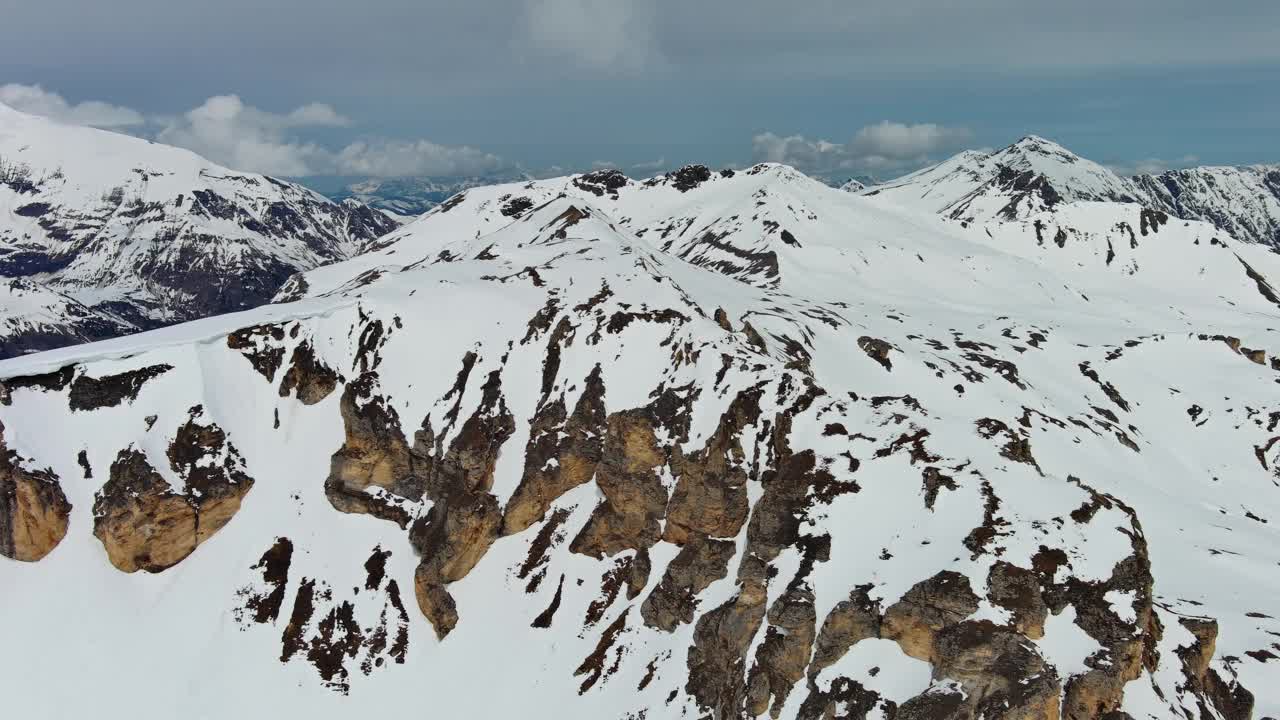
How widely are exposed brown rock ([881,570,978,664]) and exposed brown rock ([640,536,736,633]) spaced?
1707 centimetres

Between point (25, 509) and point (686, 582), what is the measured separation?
217ft

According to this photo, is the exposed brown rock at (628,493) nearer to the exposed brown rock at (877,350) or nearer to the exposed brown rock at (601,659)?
the exposed brown rock at (601,659)

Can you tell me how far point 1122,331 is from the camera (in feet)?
590

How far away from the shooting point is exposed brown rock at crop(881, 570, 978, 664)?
4400 centimetres

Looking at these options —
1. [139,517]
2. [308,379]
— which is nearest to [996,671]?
[308,379]

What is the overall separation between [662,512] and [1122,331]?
170 m

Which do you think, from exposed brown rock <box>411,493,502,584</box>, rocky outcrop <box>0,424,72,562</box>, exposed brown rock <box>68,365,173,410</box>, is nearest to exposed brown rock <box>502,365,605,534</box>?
exposed brown rock <box>411,493,502,584</box>

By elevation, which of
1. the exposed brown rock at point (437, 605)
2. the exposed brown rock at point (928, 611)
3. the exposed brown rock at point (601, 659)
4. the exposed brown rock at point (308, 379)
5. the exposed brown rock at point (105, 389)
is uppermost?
the exposed brown rock at point (105, 389)

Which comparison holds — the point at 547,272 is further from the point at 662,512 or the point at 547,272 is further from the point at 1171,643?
the point at 1171,643

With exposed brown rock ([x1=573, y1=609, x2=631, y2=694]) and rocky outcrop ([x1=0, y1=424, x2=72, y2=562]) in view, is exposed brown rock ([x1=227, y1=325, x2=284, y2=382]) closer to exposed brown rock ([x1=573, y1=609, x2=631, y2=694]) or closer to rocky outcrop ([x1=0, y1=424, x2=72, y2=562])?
rocky outcrop ([x1=0, y1=424, x2=72, y2=562])

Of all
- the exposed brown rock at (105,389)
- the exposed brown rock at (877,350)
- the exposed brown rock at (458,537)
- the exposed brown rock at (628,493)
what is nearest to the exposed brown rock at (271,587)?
the exposed brown rock at (458,537)

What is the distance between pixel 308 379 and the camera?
80438 millimetres

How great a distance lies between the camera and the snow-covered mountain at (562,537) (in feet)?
151

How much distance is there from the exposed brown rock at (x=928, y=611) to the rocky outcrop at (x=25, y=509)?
263 ft
